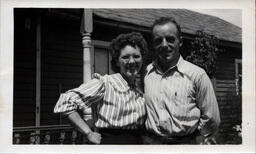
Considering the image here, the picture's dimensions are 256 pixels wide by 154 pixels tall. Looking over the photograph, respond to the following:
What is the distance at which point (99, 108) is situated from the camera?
4.83 ft

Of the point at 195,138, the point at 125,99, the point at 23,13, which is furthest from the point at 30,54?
the point at 195,138

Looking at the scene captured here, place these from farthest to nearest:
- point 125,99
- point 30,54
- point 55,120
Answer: point 30,54 < point 55,120 < point 125,99

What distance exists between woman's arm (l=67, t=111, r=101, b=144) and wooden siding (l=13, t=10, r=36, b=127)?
333 mm

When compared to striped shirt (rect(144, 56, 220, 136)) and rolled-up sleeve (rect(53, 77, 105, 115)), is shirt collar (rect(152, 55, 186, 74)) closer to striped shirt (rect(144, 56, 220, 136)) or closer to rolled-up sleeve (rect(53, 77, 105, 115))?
striped shirt (rect(144, 56, 220, 136))

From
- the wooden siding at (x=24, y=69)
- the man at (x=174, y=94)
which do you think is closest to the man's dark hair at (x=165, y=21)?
the man at (x=174, y=94)

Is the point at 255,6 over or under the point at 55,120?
over

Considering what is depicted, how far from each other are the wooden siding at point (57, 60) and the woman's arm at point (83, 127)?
207 millimetres

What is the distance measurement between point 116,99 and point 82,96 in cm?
15

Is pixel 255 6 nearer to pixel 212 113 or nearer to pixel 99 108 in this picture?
pixel 212 113

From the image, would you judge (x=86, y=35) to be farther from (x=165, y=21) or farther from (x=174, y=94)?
(x=174, y=94)

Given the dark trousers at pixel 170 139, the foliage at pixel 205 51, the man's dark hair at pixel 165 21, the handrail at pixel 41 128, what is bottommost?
the dark trousers at pixel 170 139

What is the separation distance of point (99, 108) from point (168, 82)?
1.11 feet

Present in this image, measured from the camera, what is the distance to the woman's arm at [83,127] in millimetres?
1457

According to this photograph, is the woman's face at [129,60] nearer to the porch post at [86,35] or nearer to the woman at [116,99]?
the woman at [116,99]
